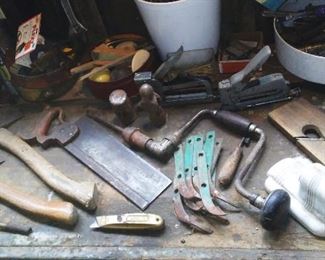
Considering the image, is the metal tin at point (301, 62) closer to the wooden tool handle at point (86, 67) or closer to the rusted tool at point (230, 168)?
the rusted tool at point (230, 168)

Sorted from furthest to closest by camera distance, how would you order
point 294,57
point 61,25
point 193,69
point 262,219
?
1. point 61,25
2. point 193,69
3. point 294,57
4. point 262,219

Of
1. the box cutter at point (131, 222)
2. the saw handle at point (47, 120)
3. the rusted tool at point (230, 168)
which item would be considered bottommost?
the rusted tool at point (230, 168)

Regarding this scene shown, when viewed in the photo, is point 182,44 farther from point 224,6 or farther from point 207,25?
point 224,6

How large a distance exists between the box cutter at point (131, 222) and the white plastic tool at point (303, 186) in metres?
0.22

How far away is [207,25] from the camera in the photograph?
3.31ft

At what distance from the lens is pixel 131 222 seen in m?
0.81

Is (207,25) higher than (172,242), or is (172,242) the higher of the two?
(207,25)

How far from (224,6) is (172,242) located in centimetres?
64

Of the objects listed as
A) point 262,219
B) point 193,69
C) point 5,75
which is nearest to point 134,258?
point 262,219

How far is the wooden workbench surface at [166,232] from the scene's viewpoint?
76cm

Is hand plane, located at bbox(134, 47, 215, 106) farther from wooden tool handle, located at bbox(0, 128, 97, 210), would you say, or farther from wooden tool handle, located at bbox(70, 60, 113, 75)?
wooden tool handle, located at bbox(0, 128, 97, 210)

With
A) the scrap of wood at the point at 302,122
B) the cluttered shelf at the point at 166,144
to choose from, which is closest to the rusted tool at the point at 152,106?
the cluttered shelf at the point at 166,144

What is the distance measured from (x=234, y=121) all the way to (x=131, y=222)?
0.31 metres

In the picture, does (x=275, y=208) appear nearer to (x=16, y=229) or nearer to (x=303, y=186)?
(x=303, y=186)
